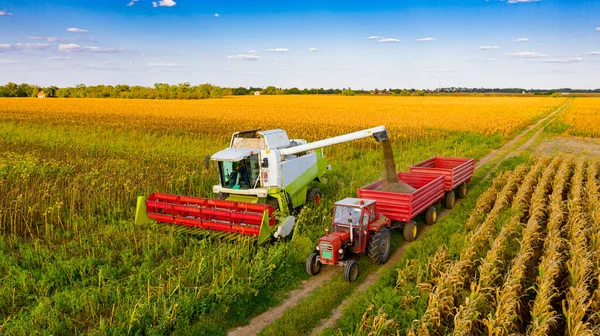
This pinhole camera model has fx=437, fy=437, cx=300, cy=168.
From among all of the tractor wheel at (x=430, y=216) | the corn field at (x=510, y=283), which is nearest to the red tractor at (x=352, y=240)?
the corn field at (x=510, y=283)

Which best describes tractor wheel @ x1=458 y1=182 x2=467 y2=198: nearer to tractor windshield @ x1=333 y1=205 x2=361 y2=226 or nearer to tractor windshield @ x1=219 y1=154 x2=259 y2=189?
tractor windshield @ x1=333 y1=205 x2=361 y2=226

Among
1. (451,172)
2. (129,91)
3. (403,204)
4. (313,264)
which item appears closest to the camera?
(313,264)

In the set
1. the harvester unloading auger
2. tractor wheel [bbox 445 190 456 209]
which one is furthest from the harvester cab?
tractor wheel [bbox 445 190 456 209]

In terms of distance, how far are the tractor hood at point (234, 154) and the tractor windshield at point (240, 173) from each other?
0.71 feet

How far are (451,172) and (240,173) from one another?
6.75 metres

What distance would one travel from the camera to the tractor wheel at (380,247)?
9500mm

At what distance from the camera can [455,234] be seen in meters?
10.9

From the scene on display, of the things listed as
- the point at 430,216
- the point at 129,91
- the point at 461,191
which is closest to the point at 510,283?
the point at 430,216

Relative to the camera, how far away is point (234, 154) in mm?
11633

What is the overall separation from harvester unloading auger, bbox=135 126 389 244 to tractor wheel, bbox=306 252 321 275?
1.24 meters

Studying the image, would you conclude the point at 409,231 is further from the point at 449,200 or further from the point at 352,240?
the point at 449,200

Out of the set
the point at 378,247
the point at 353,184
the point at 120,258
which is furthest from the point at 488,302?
the point at 353,184

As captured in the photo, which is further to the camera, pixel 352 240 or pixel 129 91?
pixel 129 91

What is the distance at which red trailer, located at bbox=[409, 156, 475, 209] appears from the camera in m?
14.0
